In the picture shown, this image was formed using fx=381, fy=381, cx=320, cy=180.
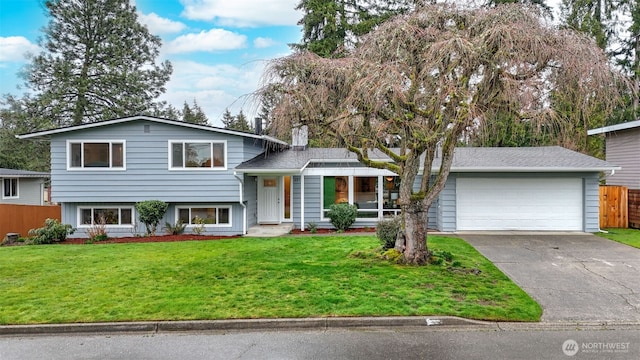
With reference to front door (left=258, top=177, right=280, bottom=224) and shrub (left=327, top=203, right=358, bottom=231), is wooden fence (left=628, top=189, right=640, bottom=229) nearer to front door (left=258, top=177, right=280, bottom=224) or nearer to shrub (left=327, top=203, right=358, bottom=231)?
shrub (left=327, top=203, right=358, bottom=231)

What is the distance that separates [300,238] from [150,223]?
17.8 feet

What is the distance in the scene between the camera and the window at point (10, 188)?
64.1 feet

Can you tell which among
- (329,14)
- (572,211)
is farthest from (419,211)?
(329,14)

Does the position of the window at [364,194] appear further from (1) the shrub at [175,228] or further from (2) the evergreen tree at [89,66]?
(2) the evergreen tree at [89,66]

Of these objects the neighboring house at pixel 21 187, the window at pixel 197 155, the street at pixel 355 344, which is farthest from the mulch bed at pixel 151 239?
the neighboring house at pixel 21 187

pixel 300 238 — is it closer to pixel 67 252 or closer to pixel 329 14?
pixel 67 252

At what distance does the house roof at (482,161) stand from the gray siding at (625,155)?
2525 mm

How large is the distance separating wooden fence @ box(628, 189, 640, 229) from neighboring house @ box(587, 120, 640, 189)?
1.25 metres

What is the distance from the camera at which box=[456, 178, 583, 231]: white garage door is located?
43.3ft

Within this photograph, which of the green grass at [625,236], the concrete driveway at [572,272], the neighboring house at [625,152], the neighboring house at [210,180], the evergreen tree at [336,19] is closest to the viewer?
the concrete driveway at [572,272]

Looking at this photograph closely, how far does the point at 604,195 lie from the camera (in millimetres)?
14500

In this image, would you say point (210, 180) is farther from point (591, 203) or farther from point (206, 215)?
point (591, 203)
